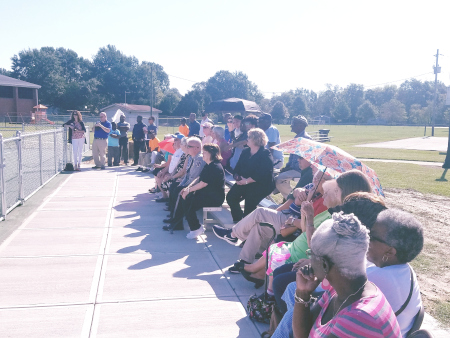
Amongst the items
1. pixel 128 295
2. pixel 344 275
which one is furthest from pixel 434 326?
pixel 128 295

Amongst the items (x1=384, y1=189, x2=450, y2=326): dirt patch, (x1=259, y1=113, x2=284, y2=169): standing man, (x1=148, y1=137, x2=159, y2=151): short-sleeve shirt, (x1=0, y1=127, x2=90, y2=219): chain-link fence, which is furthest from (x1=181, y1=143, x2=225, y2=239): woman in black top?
(x1=148, y1=137, x2=159, y2=151): short-sleeve shirt

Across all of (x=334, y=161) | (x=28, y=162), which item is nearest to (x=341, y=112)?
(x=28, y=162)

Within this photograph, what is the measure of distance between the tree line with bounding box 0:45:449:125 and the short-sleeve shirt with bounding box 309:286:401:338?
77.1m

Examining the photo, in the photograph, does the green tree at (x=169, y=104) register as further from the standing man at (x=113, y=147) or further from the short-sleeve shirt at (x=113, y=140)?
the short-sleeve shirt at (x=113, y=140)

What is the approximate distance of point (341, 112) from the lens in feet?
342

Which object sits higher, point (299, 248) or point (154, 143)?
point (154, 143)

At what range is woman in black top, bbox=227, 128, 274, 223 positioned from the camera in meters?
6.72

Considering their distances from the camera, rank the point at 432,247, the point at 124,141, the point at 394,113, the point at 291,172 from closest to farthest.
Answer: the point at 432,247
the point at 291,172
the point at 124,141
the point at 394,113

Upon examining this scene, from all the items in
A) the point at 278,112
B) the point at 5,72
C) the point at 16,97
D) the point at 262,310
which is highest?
the point at 5,72

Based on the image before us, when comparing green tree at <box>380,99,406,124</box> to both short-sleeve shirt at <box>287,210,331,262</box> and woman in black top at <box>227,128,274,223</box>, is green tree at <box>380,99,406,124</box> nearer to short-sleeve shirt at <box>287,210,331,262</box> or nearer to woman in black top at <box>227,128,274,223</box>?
woman in black top at <box>227,128,274,223</box>

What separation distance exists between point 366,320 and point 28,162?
30.9 ft

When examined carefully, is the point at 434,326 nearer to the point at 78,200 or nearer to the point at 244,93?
the point at 78,200

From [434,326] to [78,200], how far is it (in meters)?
7.70

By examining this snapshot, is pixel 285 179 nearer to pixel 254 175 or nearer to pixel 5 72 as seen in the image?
pixel 254 175
